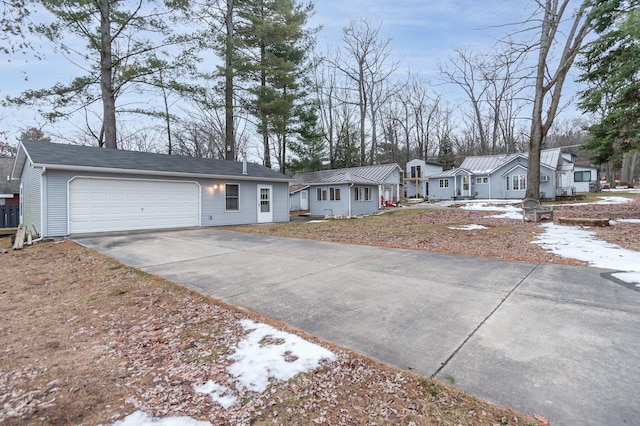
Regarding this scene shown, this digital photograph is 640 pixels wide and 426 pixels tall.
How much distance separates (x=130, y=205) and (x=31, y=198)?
3705 mm

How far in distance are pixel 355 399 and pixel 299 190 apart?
21.9 m

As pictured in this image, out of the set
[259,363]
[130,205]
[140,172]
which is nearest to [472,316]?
[259,363]

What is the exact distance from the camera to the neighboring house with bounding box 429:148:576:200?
970 inches

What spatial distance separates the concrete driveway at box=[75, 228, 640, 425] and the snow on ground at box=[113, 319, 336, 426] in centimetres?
31

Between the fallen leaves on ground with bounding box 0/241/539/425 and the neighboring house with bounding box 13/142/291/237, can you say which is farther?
the neighboring house with bounding box 13/142/291/237

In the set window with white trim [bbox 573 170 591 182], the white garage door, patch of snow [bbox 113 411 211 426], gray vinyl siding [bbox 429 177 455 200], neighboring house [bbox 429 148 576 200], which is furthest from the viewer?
window with white trim [bbox 573 170 591 182]

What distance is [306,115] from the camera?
22.4 meters

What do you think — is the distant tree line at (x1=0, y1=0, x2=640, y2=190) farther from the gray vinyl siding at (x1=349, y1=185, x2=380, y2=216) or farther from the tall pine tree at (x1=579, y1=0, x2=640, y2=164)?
the gray vinyl siding at (x1=349, y1=185, x2=380, y2=216)

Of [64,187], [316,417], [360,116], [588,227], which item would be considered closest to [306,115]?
[360,116]

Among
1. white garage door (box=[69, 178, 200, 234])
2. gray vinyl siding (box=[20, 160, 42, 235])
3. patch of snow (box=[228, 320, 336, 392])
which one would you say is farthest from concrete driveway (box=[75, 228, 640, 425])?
gray vinyl siding (box=[20, 160, 42, 235])

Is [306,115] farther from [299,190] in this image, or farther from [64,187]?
[64,187]

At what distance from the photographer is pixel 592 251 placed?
659 centimetres

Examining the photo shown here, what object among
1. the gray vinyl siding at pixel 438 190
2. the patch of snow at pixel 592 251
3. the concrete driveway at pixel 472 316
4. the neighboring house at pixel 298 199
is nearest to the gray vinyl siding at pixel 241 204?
the neighboring house at pixel 298 199

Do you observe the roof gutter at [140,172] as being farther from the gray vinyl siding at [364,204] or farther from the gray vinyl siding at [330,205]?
the gray vinyl siding at [364,204]
